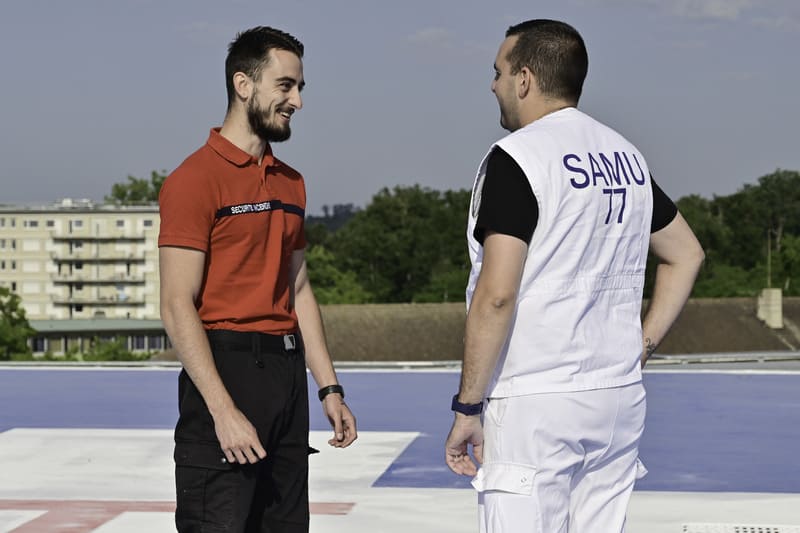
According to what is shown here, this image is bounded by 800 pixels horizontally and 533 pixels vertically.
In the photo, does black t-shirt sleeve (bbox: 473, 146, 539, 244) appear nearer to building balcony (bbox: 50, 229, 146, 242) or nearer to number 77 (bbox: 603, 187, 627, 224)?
number 77 (bbox: 603, 187, 627, 224)

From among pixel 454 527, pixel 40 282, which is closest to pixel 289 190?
pixel 454 527

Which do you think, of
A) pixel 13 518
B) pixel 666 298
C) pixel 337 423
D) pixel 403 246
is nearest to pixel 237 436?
pixel 337 423

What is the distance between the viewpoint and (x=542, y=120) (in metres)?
3.37

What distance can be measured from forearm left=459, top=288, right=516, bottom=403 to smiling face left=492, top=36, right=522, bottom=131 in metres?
0.53

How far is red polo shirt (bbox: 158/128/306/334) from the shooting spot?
356cm

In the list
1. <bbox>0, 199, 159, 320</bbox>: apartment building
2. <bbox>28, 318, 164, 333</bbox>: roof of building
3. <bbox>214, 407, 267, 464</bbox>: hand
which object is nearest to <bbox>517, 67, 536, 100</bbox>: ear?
<bbox>214, 407, 267, 464</bbox>: hand

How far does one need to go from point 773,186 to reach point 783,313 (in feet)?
149

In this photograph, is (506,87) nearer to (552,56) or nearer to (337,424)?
(552,56)

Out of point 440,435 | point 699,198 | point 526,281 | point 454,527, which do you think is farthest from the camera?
point 699,198

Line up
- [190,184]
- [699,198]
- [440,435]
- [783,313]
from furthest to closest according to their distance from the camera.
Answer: [699,198], [783,313], [440,435], [190,184]

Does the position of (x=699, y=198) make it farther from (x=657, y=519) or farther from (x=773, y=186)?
(x=657, y=519)

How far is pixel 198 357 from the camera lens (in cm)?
351

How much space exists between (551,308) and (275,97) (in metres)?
1.04

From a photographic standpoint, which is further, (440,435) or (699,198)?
(699,198)
